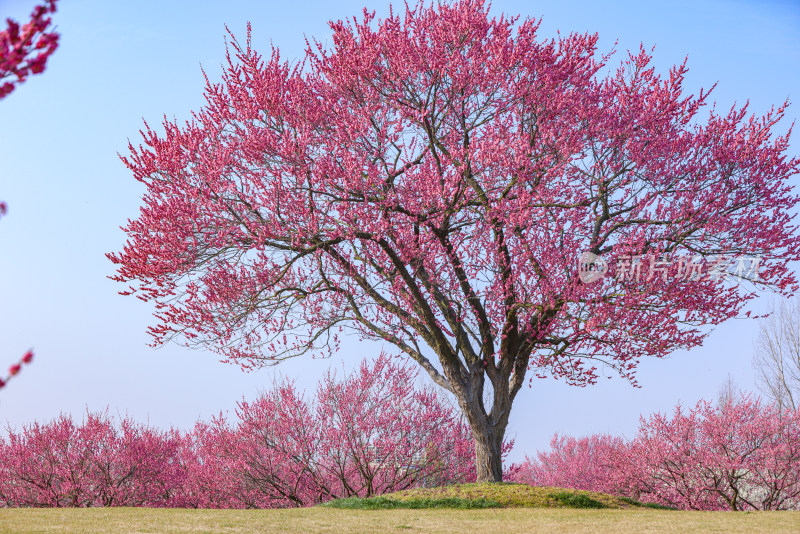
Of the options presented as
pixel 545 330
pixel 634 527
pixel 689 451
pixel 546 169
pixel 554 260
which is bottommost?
pixel 634 527

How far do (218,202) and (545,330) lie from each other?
6364 mm

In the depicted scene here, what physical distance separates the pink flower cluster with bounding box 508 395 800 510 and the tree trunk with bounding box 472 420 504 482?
5.75 m

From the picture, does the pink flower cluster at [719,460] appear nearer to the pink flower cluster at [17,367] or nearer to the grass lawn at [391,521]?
the grass lawn at [391,521]

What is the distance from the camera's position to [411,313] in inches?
486

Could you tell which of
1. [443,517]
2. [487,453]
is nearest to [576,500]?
[487,453]

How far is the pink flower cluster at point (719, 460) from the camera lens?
1602 centimetres

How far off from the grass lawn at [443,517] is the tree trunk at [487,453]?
737mm

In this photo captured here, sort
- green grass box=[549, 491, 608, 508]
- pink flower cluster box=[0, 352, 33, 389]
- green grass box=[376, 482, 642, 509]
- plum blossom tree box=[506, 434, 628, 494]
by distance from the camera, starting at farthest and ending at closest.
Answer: plum blossom tree box=[506, 434, 628, 494]
green grass box=[549, 491, 608, 508]
green grass box=[376, 482, 642, 509]
pink flower cluster box=[0, 352, 33, 389]

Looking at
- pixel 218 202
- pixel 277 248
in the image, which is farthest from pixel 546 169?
pixel 218 202

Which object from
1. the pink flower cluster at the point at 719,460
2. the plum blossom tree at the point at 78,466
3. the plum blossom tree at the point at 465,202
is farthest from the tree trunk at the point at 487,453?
the plum blossom tree at the point at 78,466

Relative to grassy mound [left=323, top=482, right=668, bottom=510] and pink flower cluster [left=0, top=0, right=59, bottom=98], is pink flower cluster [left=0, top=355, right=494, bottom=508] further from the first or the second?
pink flower cluster [left=0, top=0, right=59, bottom=98]

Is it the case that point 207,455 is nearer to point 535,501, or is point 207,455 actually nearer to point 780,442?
point 535,501

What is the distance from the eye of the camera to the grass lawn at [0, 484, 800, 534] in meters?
8.37

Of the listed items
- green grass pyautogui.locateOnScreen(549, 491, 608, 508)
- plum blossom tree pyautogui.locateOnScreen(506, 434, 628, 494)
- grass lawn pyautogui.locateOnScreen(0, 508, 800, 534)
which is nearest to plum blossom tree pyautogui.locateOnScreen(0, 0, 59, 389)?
grass lawn pyautogui.locateOnScreen(0, 508, 800, 534)
